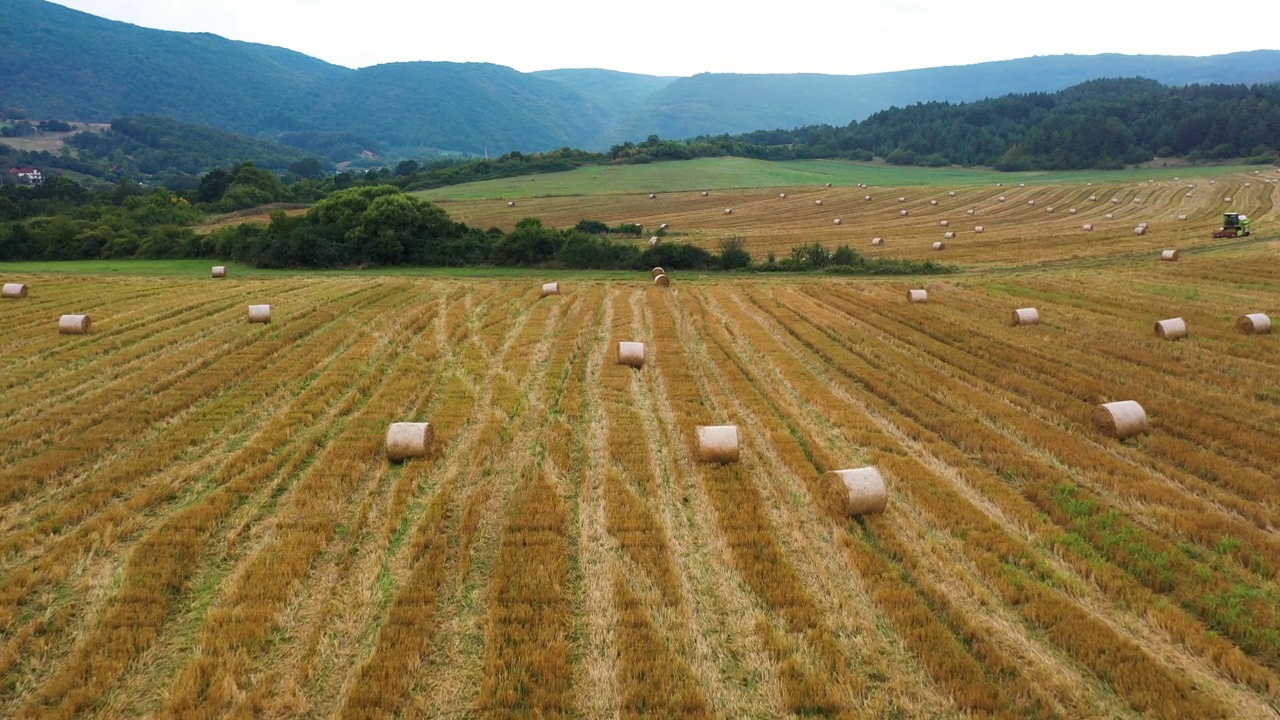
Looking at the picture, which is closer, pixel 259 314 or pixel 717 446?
pixel 717 446

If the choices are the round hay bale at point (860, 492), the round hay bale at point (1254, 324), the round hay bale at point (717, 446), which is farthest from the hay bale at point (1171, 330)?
the round hay bale at point (717, 446)

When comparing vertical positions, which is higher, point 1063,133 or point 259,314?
point 1063,133

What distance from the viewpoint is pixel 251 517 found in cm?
965

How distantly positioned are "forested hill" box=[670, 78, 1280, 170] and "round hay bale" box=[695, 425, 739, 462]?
4291 inches

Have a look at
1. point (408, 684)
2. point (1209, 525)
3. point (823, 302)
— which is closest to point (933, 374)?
point (1209, 525)

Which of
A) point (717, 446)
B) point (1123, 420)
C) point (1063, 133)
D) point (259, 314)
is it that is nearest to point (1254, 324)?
point (1123, 420)

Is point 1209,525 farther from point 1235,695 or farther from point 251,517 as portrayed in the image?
point 251,517

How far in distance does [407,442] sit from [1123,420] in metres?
12.7

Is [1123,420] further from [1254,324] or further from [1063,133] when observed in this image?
[1063,133]

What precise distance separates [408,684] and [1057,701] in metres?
5.99

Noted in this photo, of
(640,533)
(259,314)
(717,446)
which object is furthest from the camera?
(259,314)

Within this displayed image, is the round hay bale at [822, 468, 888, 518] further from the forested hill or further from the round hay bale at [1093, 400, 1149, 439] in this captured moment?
the forested hill

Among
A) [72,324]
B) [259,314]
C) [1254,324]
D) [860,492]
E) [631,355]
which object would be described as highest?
[72,324]

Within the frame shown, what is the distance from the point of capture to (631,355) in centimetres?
1772
